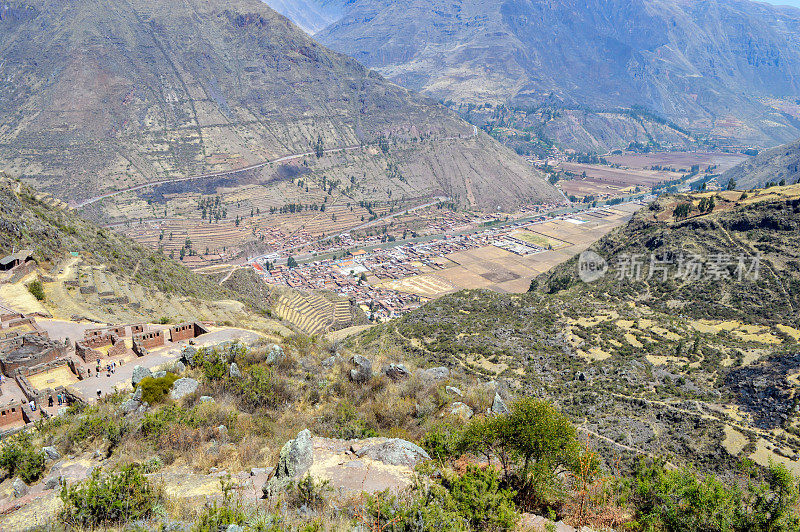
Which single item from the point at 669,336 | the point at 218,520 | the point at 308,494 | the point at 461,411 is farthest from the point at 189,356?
the point at 669,336

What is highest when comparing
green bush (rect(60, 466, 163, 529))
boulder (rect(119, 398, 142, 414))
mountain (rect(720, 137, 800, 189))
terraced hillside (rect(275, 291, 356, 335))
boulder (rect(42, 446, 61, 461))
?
mountain (rect(720, 137, 800, 189))

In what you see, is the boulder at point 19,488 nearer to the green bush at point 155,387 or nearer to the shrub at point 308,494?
the green bush at point 155,387

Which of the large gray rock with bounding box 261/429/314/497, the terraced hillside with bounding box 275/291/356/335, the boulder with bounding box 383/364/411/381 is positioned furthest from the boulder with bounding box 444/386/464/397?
the terraced hillside with bounding box 275/291/356/335

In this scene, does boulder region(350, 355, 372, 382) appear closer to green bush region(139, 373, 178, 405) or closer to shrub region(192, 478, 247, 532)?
green bush region(139, 373, 178, 405)

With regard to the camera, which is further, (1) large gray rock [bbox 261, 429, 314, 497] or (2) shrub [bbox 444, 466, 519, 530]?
(1) large gray rock [bbox 261, 429, 314, 497]

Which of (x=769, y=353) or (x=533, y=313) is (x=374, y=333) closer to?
(x=533, y=313)

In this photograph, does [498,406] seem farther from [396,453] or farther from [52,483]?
[52,483]

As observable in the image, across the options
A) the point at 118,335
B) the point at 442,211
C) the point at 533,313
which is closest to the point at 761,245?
the point at 533,313
